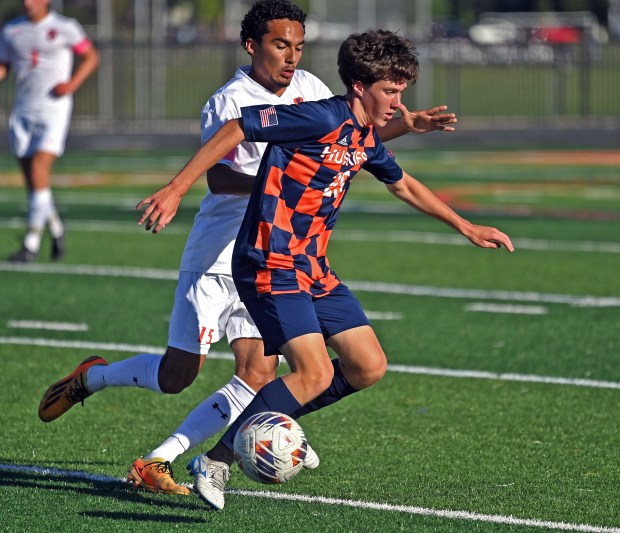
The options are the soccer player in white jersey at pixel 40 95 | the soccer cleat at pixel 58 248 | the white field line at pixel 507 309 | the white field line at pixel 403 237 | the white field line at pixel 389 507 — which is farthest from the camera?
the white field line at pixel 403 237

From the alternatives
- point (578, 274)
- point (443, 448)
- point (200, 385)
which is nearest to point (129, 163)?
point (578, 274)

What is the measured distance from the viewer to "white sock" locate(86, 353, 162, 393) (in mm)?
6367

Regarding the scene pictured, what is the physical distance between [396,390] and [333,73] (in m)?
27.0

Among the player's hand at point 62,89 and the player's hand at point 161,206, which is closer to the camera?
the player's hand at point 161,206

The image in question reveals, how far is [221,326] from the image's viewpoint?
6.33 meters

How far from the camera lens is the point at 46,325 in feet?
34.2

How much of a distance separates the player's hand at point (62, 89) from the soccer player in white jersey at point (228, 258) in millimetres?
7332

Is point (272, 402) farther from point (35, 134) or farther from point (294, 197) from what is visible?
point (35, 134)

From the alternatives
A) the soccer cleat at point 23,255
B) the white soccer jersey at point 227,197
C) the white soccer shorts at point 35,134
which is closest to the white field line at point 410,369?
the white soccer jersey at point 227,197

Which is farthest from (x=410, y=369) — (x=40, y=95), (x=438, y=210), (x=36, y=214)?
(x=40, y=95)

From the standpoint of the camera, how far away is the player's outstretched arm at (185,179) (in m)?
5.32

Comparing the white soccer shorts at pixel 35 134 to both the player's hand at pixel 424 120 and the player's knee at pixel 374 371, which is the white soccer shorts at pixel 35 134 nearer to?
the player's hand at pixel 424 120

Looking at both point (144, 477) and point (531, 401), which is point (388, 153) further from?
point (531, 401)

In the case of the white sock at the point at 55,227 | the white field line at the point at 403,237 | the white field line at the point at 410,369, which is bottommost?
the white field line at the point at 403,237
